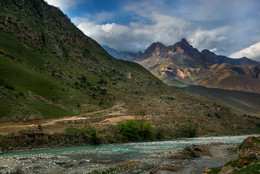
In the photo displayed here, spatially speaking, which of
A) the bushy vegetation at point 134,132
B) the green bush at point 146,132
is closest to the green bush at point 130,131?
the bushy vegetation at point 134,132

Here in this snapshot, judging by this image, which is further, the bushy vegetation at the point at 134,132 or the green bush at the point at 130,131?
the bushy vegetation at the point at 134,132

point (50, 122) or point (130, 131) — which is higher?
point (50, 122)

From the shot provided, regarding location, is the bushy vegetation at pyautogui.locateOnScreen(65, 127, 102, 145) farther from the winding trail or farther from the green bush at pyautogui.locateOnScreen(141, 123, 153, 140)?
the green bush at pyautogui.locateOnScreen(141, 123, 153, 140)

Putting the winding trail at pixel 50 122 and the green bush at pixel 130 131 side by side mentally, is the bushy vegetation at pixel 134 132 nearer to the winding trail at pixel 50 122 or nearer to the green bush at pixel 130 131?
the green bush at pixel 130 131

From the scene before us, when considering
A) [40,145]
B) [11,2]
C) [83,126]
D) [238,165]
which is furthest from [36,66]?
[238,165]

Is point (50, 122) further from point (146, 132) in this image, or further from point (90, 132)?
point (146, 132)

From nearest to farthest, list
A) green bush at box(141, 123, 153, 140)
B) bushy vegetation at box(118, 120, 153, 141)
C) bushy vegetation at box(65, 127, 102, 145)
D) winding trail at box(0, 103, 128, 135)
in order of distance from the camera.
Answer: winding trail at box(0, 103, 128, 135), bushy vegetation at box(65, 127, 102, 145), bushy vegetation at box(118, 120, 153, 141), green bush at box(141, 123, 153, 140)

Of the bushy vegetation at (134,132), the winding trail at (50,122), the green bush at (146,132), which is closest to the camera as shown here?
the winding trail at (50,122)

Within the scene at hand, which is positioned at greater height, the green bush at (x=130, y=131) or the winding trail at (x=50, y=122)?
the winding trail at (x=50, y=122)

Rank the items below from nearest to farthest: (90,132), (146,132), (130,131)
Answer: (90,132), (130,131), (146,132)

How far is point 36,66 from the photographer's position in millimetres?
106688

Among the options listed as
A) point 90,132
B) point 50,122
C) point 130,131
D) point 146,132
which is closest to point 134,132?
point 130,131

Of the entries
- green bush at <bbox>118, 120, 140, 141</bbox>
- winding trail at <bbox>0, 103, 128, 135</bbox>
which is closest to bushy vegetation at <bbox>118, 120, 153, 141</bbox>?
green bush at <bbox>118, 120, 140, 141</bbox>

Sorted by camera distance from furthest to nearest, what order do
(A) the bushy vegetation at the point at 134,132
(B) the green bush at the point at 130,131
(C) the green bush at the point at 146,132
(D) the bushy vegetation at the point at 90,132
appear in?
(C) the green bush at the point at 146,132 → (A) the bushy vegetation at the point at 134,132 → (B) the green bush at the point at 130,131 → (D) the bushy vegetation at the point at 90,132
